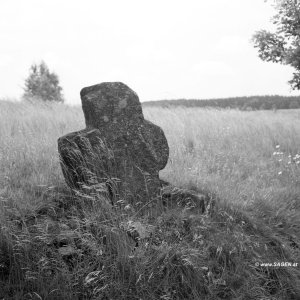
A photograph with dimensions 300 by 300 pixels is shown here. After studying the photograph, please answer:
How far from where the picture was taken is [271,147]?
9.30m

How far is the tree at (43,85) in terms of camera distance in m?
29.0

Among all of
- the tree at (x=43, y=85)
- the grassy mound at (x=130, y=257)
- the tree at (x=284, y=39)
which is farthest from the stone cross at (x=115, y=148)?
the tree at (x=43, y=85)

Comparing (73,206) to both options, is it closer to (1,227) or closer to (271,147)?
(1,227)

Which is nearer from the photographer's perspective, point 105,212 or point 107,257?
point 107,257

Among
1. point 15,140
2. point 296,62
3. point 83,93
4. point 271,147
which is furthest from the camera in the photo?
point 296,62

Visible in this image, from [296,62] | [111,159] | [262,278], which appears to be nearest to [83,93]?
[111,159]

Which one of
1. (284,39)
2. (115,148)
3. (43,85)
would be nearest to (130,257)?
(115,148)

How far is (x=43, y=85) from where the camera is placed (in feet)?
95.7

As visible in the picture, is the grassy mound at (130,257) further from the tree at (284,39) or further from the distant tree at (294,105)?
the distant tree at (294,105)

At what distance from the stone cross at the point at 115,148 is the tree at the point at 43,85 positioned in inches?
979

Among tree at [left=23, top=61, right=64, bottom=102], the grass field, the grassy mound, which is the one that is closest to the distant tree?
tree at [left=23, top=61, right=64, bottom=102]

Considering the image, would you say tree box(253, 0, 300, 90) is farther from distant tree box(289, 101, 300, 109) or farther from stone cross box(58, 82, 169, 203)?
distant tree box(289, 101, 300, 109)

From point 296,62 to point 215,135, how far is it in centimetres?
387

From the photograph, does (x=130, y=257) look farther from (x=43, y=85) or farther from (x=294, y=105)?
(x=294, y=105)
